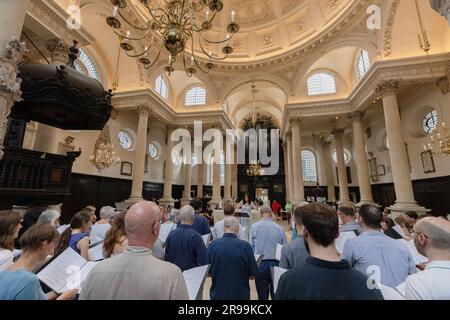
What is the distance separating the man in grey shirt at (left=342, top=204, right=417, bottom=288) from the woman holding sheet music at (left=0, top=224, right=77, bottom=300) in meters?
2.49

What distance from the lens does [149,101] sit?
36.6ft

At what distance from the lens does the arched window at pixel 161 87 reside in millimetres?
13047

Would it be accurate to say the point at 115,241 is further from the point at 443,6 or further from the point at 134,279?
the point at 443,6

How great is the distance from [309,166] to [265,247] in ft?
59.2

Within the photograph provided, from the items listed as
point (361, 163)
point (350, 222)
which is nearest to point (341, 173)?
point (361, 163)

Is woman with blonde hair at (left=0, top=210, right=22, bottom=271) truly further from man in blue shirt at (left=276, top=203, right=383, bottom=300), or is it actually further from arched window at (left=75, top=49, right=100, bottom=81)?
arched window at (left=75, top=49, right=100, bottom=81)

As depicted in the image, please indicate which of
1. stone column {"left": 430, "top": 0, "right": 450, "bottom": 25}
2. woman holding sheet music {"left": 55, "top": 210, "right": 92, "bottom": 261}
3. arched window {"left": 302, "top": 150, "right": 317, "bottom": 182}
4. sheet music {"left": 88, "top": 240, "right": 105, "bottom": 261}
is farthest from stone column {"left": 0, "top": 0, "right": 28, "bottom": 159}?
arched window {"left": 302, "top": 150, "right": 317, "bottom": 182}

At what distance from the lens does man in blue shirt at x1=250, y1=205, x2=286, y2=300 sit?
9.72 ft

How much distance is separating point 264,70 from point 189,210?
1298 cm

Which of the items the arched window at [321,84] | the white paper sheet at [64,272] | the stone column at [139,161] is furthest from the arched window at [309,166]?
the white paper sheet at [64,272]

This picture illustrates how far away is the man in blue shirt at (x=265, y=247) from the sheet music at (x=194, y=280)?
1.44 metres

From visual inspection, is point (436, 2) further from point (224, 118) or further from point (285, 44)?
point (224, 118)

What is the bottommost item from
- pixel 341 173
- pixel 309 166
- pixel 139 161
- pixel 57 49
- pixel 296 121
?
pixel 341 173

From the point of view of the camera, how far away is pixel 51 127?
238 inches
